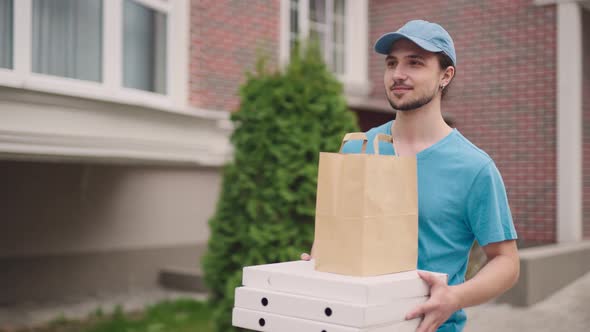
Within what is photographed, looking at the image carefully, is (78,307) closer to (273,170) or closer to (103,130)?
(103,130)

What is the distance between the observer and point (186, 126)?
7.74 meters

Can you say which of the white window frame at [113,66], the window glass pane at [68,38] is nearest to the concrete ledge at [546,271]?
the white window frame at [113,66]

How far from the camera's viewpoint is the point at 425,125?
2.11 meters

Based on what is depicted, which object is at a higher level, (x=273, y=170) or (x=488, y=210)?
(x=273, y=170)

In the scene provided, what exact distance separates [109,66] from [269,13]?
2.94 metres

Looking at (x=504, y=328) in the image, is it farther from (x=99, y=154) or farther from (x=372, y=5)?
(x=372, y=5)

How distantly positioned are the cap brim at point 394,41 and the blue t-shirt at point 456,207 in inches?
11.5

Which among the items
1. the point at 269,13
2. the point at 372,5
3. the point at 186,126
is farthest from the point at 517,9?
the point at 186,126

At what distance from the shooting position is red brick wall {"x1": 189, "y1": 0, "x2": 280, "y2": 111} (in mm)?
8219

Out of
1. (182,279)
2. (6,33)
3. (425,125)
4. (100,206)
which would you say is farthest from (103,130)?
(425,125)

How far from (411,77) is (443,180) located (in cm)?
32

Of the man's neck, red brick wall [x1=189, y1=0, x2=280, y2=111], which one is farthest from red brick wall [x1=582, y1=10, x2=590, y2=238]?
the man's neck

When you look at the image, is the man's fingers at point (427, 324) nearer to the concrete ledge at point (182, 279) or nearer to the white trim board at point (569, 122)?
the concrete ledge at point (182, 279)

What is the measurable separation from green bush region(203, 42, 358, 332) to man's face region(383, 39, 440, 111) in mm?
2943
